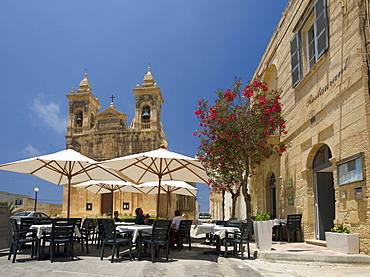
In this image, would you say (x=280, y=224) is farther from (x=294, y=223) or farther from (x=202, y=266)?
(x=202, y=266)

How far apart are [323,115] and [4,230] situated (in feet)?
26.8

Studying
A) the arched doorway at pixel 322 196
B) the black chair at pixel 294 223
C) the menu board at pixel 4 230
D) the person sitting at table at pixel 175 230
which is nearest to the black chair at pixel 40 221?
the menu board at pixel 4 230

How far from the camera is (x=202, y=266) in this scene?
659cm

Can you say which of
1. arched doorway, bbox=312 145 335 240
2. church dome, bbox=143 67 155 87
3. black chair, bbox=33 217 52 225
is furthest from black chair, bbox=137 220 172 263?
church dome, bbox=143 67 155 87

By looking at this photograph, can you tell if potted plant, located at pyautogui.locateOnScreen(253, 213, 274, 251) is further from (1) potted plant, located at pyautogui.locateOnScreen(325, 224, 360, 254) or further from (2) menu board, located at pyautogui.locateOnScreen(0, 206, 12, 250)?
(2) menu board, located at pyautogui.locateOnScreen(0, 206, 12, 250)

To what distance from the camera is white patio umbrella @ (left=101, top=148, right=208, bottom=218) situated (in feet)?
29.1

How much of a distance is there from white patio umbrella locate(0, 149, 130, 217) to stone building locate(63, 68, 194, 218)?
20.9 metres

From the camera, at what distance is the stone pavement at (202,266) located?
230 inches

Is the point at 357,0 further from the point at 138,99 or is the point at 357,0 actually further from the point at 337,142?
the point at 138,99

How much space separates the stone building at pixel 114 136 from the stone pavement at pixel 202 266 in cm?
2503

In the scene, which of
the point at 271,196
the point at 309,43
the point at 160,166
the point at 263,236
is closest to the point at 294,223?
the point at 263,236

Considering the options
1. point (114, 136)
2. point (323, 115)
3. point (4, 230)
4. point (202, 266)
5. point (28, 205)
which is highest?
point (114, 136)

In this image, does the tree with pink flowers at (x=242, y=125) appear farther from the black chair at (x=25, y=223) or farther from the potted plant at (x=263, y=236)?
the black chair at (x=25, y=223)

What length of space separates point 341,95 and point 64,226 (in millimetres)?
6622
